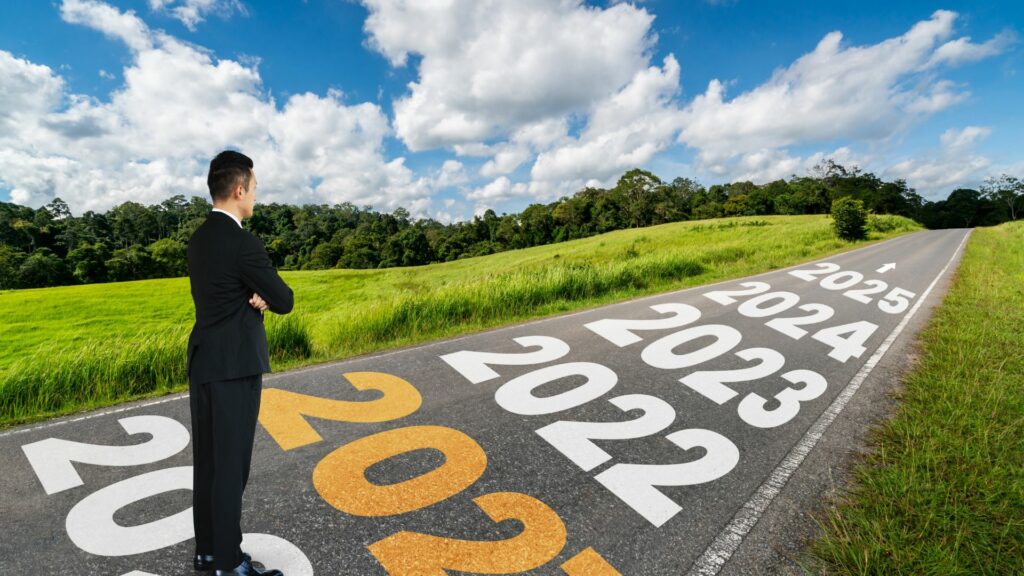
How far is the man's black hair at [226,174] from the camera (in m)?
2.11

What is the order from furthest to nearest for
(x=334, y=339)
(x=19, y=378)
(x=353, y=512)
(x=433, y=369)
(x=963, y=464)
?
(x=334, y=339) < (x=433, y=369) < (x=19, y=378) < (x=963, y=464) < (x=353, y=512)

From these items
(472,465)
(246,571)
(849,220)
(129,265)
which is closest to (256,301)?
(246,571)

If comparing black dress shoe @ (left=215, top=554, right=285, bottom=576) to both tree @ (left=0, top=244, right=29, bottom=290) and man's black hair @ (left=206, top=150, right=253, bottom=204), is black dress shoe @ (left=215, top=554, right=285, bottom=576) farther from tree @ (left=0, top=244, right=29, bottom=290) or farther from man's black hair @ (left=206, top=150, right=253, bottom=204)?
tree @ (left=0, top=244, right=29, bottom=290)

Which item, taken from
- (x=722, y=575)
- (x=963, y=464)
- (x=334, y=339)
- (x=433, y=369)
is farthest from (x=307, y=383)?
(x=963, y=464)

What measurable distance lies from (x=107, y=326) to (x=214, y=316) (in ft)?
57.4

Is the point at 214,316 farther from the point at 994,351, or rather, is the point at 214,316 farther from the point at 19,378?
the point at 994,351

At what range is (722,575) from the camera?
239 cm

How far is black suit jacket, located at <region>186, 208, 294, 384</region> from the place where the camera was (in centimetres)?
205

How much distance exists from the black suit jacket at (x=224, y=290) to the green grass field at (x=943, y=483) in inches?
130

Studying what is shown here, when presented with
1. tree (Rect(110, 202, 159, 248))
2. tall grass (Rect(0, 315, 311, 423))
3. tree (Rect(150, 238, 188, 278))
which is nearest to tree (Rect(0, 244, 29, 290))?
tree (Rect(150, 238, 188, 278))

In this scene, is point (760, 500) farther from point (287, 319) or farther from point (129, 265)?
point (129, 265)

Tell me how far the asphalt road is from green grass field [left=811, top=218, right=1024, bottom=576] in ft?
1.40

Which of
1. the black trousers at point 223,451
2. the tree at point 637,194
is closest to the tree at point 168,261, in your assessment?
the black trousers at point 223,451

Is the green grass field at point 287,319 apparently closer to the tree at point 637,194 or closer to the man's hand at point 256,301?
the man's hand at point 256,301
